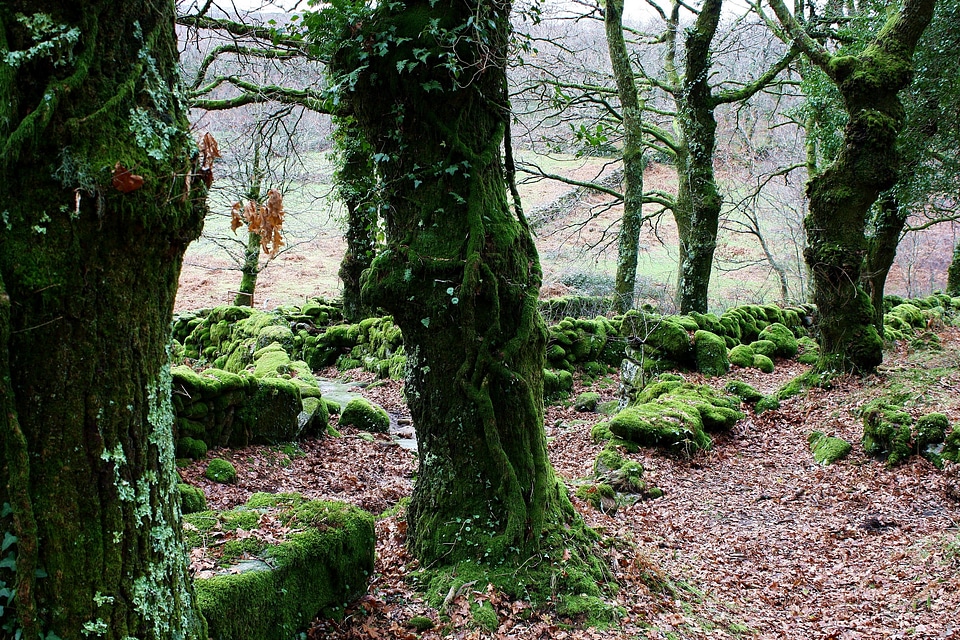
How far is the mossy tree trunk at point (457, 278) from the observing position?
4344mm

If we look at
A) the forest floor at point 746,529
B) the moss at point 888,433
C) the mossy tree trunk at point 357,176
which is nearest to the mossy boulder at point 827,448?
the forest floor at point 746,529

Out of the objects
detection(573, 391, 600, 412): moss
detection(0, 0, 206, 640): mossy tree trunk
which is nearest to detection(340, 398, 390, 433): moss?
detection(573, 391, 600, 412): moss

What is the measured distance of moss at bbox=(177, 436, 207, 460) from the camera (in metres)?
6.01

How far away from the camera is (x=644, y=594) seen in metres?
4.50

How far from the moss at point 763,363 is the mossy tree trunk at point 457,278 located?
29.0ft

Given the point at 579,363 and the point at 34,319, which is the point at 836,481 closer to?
the point at 579,363

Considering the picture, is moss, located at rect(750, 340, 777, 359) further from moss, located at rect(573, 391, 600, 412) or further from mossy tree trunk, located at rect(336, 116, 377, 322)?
mossy tree trunk, located at rect(336, 116, 377, 322)

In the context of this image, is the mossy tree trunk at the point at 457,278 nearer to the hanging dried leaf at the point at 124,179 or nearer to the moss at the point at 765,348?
the hanging dried leaf at the point at 124,179

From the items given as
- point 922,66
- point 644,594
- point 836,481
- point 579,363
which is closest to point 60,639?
point 644,594

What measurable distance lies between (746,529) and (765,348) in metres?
7.25

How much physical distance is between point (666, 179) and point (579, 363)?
21.0 m

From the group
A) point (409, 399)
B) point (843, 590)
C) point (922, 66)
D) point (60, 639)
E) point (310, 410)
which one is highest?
point (922, 66)

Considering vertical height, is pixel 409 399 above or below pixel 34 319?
below

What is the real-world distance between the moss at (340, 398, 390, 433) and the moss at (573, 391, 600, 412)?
322 cm
